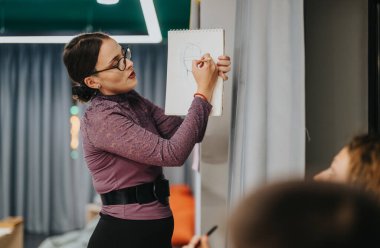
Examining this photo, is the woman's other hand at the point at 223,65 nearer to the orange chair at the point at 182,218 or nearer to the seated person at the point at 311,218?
the seated person at the point at 311,218

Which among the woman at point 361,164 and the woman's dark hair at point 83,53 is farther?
the woman's dark hair at point 83,53

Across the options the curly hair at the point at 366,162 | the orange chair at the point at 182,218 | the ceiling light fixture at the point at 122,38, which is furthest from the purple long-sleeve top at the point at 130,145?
the orange chair at the point at 182,218

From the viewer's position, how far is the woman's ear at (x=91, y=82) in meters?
1.46

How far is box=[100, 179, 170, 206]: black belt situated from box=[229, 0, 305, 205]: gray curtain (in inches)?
11.0

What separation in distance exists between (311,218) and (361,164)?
16.5 inches

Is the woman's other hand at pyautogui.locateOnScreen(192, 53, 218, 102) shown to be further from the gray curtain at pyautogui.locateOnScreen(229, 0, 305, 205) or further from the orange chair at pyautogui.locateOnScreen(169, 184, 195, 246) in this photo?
the orange chair at pyautogui.locateOnScreen(169, 184, 195, 246)

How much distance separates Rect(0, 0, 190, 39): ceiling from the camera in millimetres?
4484

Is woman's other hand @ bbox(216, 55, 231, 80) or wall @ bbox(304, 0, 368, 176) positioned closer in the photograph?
woman's other hand @ bbox(216, 55, 231, 80)

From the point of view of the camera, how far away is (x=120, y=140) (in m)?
1.34

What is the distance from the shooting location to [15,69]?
216 inches

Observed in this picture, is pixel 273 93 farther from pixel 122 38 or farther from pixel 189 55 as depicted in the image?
pixel 122 38

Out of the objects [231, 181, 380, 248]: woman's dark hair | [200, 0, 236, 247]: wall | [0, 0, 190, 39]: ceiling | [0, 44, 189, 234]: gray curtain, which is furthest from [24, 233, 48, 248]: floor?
[231, 181, 380, 248]: woman's dark hair

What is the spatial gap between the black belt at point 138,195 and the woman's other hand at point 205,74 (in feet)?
1.03

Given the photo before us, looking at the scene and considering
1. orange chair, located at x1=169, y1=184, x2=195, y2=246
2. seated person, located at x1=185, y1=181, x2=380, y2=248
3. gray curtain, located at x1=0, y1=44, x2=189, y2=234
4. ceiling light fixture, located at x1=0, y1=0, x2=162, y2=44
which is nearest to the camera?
seated person, located at x1=185, y1=181, x2=380, y2=248
